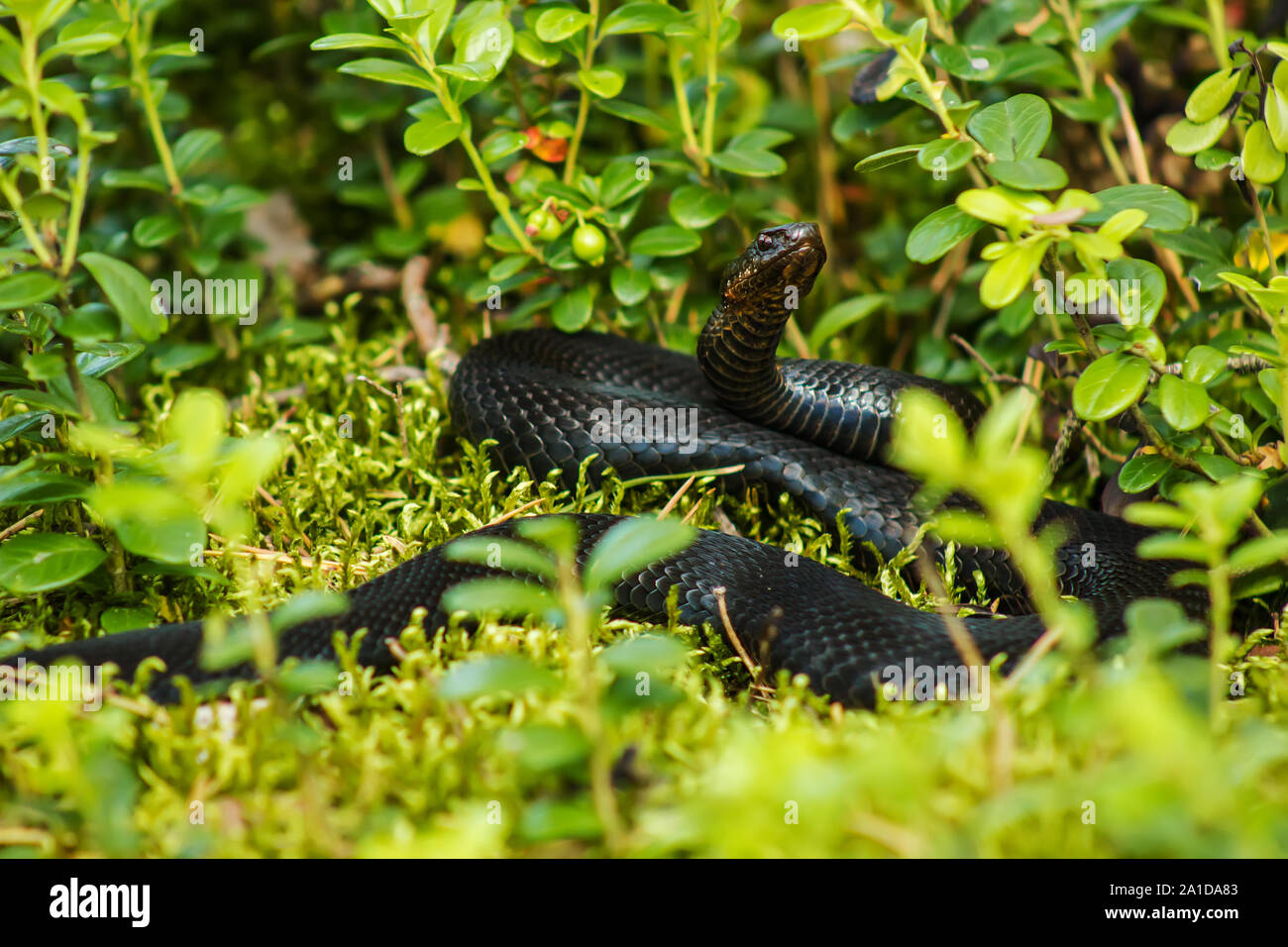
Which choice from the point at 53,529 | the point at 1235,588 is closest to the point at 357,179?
the point at 53,529

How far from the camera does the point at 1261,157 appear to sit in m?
3.05

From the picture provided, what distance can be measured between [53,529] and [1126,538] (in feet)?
12.3

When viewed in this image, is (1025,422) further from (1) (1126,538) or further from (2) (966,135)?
(2) (966,135)

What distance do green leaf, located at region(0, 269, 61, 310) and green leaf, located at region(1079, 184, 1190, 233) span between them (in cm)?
281

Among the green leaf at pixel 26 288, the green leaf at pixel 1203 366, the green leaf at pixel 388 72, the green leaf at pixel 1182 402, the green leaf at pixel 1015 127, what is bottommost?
the green leaf at pixel 1182 402

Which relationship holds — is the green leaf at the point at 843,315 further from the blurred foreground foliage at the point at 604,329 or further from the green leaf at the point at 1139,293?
the green leaf at the point at 1139,293

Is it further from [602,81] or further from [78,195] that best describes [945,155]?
[78,195]

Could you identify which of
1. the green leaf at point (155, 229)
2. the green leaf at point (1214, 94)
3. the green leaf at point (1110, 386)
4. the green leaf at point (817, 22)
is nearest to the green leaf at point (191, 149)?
the green leaf at point (155, 229)

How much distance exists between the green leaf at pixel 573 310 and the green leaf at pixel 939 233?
64.3 inches

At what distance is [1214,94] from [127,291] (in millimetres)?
3251

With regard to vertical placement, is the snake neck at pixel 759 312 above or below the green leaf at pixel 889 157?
below

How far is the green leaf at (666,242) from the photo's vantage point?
4.23 metres
